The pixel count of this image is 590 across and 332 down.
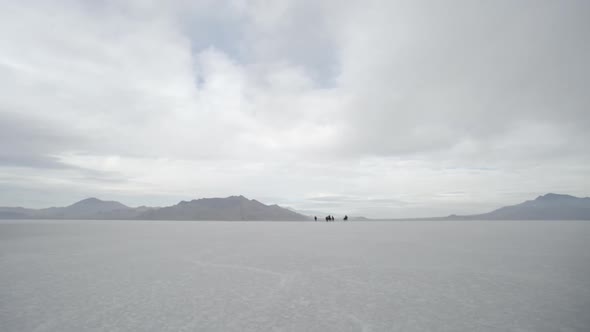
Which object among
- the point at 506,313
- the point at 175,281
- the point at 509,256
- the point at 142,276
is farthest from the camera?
the point at 509,256

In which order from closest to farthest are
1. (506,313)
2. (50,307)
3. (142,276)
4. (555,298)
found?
1. (506,313)
2. (50,307)
3. (555,298)
4. (142,276)

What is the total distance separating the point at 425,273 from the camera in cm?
1623

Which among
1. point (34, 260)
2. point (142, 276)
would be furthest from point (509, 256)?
point (34, 260)

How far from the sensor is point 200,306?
416 inches

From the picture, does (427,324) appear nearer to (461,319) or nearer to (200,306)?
(461,319)

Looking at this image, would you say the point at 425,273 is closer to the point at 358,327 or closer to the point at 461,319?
the point at 461,319

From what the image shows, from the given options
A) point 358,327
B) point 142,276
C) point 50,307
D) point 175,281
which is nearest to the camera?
point 358,327

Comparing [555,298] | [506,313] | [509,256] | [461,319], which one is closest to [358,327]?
[461,319]

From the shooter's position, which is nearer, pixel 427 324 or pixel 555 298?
pixel 427 324

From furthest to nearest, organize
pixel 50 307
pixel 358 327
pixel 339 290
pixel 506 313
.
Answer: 1. pixel 339 290
2. pixel 50 307
3. pixel 506 313
4. pixel 358 327

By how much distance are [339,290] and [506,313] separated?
18.3 feet

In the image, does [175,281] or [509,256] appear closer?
[175,281]

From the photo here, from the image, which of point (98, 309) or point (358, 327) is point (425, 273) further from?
point (98, 309)

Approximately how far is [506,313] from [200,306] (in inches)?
380
